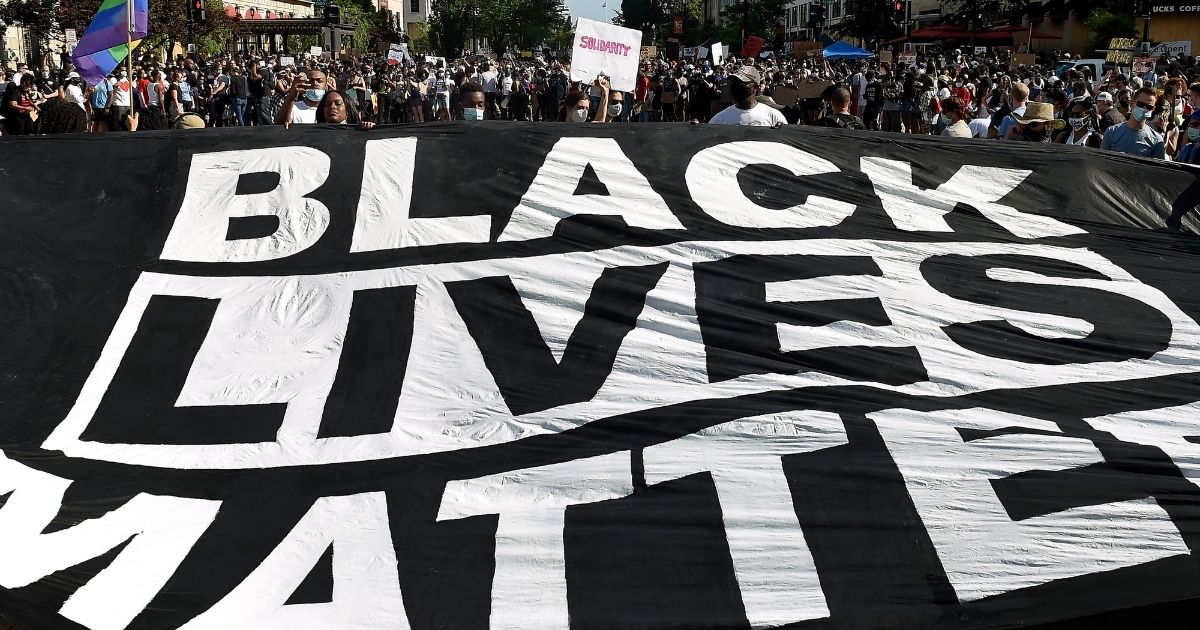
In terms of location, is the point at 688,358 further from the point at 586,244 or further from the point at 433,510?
the point at 433,510

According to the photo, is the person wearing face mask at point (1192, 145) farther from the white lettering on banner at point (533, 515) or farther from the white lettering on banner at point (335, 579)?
the white lettering on banner at point (335, 579)

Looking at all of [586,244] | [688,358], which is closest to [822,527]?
[688,358]

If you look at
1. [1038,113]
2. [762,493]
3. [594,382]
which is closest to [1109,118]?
[1038,113]

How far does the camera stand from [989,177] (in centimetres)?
→ 576

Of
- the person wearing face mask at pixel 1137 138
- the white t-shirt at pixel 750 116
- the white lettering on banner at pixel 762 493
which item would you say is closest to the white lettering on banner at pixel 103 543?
the white lettering on banner at pixel 762 493

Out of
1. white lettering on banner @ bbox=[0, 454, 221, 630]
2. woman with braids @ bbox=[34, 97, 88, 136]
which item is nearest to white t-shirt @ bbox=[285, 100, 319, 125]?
woman with braids @ bbox=[34, 97, 88, 136]

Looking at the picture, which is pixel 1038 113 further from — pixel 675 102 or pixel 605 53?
pixel 675 102

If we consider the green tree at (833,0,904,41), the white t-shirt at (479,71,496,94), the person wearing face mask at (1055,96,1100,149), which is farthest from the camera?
the green tree at (833,0,904,41)

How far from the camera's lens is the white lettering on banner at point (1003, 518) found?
11.9 feet

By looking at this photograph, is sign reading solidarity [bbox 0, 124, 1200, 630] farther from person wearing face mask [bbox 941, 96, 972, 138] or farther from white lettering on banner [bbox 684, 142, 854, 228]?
person wearing face mask [bbox 941, 96, 972, 138]

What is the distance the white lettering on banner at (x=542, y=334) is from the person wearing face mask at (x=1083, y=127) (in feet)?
18.4

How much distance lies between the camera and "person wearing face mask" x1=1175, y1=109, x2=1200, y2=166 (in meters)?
9.42

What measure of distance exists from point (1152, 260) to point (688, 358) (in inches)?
96.0

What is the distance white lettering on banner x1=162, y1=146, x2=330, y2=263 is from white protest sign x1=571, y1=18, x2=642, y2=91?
382 centimetres
